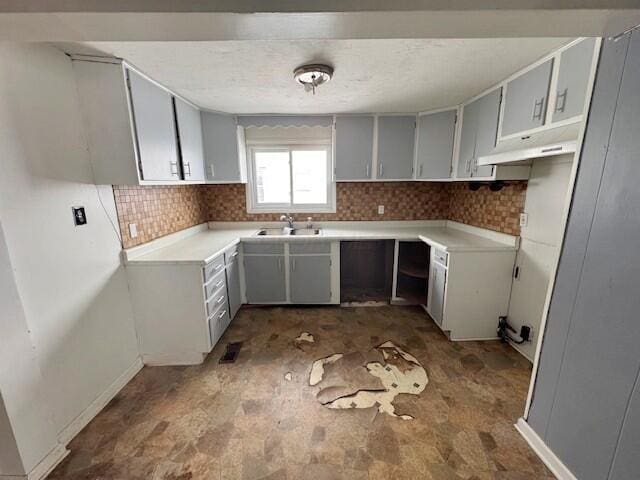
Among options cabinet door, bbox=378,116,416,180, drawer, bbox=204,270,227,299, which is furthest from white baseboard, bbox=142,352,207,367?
cabinet door, bbox=378,116,416,180

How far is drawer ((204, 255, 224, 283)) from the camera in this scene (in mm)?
2146

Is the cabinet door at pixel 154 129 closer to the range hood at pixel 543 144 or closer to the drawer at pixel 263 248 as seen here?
the drawer at pixel 263 248

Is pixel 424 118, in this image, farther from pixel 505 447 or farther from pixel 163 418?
pixel 163 418

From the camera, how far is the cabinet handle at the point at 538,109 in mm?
1716

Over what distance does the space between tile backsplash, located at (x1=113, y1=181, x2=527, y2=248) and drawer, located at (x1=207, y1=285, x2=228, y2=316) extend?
754mm

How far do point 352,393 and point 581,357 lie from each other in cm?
129

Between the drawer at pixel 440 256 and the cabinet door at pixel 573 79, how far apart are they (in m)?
1.24

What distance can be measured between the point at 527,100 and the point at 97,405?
11.6ft

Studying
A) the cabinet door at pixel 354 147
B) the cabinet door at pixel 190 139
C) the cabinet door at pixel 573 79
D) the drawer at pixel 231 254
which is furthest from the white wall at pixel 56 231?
the cabinet door at pixel 573 79

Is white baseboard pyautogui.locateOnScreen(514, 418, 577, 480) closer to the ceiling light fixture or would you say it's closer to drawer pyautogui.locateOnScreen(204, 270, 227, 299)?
drawer pyautogui.locateOnScreen(204, 270, 227, 299)

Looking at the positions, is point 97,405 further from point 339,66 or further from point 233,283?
point 339,66

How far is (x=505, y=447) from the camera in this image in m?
1.47

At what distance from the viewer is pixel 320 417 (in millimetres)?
1672

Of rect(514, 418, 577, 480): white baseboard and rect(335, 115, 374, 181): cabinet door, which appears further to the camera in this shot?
rect(335, 115, 374, 181): cabinet door
